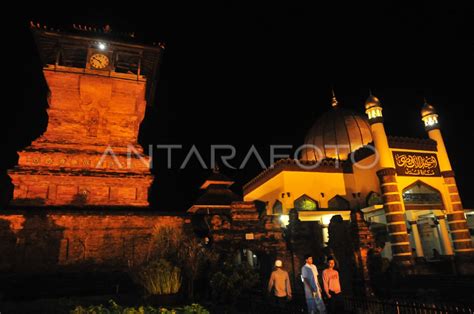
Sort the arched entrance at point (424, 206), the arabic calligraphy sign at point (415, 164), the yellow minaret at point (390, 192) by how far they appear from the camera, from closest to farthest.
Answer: the yellow minaret at point (390, 192), the arched entrance at point (424, 206), the arabic calligraphy sign at point (415, 164)

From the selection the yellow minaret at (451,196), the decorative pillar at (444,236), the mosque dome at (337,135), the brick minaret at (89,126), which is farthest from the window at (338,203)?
the brick minaret at (89,126)

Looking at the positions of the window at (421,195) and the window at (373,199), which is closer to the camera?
the window at (421,195)

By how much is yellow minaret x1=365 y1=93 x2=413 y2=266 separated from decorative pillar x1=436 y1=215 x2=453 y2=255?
4.07 metres

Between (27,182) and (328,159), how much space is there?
22.5 meters

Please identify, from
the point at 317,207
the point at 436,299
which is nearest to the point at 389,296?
the point at 436,299

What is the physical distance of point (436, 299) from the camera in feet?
34.6

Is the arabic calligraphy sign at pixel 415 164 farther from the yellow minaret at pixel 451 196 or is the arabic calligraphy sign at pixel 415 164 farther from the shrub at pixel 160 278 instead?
the shrub at pixel 160 278

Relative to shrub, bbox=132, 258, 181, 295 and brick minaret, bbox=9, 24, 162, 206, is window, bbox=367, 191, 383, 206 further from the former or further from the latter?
shrub, bbox=132, 258, 181, 295

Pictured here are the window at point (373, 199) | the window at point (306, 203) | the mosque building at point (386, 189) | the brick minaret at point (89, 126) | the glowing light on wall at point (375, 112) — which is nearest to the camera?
the brick minaret at point (89, 126)

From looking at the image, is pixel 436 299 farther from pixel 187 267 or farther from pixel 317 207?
pixel 317 207

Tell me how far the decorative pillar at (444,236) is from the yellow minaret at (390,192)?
4067 millimetres

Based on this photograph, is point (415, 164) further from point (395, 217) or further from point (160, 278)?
point (160, 278)

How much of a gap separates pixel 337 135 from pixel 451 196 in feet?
35.3

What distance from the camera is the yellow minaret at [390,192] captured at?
20641 millimetres
